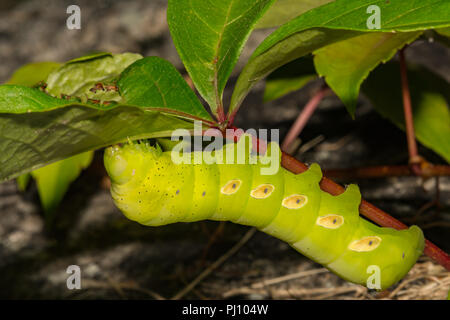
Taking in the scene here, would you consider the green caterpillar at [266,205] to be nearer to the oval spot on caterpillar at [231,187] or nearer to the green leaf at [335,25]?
the oval spot on caterpillar at [231,187]

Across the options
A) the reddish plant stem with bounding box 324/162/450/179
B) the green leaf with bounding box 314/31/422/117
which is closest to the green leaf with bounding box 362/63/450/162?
the reddish plant stem with bounding box 324/162/450/179

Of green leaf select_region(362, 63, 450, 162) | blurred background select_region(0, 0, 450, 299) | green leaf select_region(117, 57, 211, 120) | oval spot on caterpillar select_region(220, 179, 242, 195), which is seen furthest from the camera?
blurred background select_region(0, 0, 450, 299)

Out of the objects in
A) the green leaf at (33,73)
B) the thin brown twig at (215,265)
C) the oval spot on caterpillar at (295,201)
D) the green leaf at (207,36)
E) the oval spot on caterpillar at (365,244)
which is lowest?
the thin brown twig at (215,265)

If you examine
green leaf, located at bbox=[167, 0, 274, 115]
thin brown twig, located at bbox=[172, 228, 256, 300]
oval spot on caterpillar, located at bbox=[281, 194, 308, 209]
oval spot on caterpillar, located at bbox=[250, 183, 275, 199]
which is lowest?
thin brown twig, located at bbox=[172, 228, 256, 300]

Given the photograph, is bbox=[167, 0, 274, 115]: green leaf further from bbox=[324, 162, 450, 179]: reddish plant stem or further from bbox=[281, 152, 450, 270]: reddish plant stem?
bbox=[324, 162, 450, 179]: reddish plant stem

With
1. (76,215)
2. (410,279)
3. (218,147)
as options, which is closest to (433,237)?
(410,279)

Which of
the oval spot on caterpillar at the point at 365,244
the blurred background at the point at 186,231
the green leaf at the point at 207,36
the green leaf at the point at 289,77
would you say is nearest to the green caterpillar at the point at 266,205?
the oval spot on caterpillar at the point at 365,244
